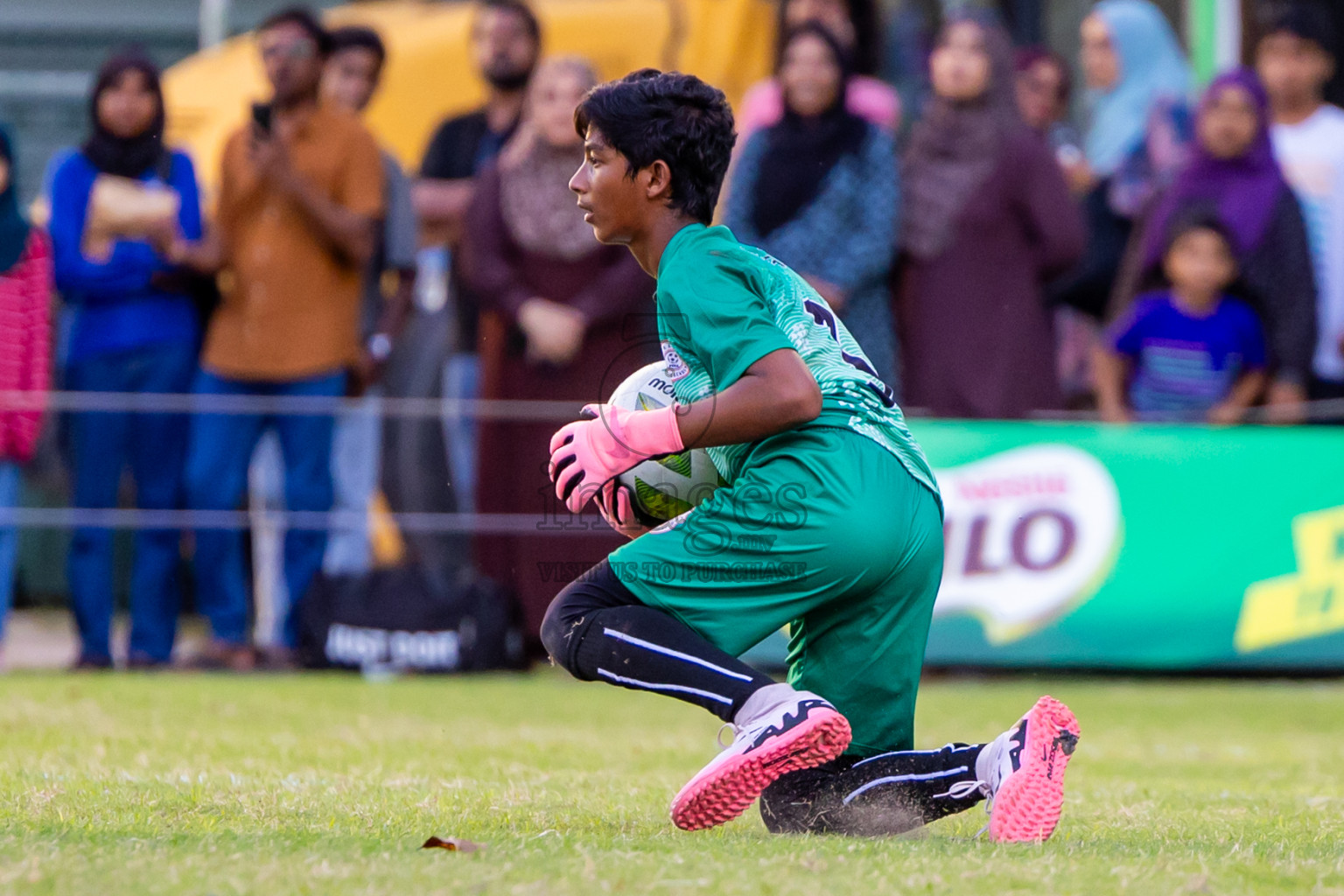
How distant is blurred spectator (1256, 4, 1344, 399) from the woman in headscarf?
56.1 inches

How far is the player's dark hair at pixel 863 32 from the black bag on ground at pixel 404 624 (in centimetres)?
341

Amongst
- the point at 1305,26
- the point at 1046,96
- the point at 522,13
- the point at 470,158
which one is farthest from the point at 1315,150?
the point at 470,158

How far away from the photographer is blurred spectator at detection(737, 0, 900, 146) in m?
9.20

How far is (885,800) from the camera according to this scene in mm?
4020

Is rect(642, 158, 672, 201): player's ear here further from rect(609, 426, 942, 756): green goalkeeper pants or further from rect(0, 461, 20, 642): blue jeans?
rect(0, 461, 20, 642): blue jeans

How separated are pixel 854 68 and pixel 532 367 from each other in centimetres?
237

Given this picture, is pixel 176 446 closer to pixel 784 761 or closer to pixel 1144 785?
pixel 1144 785

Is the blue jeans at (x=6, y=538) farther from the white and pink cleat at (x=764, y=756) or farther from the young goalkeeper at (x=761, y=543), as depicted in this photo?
the white and pink cleat at (x=764, y=756)

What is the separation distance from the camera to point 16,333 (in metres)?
8.64

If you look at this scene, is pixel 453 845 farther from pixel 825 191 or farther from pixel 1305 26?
pixel 1305 26

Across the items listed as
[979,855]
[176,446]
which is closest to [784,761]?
[979,855]

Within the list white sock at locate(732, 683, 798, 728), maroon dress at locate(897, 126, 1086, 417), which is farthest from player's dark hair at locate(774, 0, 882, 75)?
white sock at locate(732, 683, 798, 728)

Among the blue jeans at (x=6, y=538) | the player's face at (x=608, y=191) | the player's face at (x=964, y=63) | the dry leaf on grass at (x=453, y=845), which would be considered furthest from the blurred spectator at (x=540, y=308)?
the dry leaf on grass at (x=453, y=845)

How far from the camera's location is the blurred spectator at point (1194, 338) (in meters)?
9.10
